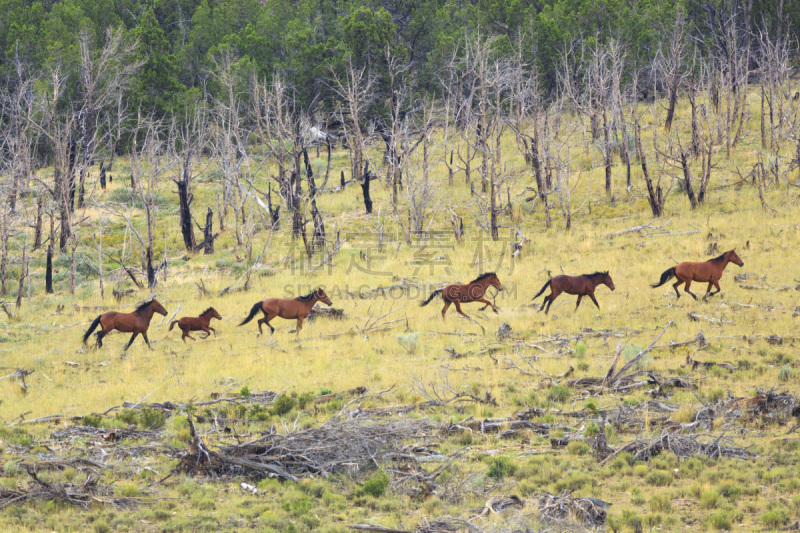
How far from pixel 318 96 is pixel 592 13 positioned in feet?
57.4

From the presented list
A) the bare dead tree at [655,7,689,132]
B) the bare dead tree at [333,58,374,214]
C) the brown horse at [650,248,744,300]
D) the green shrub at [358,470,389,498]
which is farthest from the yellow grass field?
the bare dead tree at [655,7,689,132]

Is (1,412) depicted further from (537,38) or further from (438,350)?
(537,38)

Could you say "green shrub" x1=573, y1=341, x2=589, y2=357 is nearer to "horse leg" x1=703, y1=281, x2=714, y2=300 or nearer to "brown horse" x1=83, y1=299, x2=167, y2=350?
"horse leg" x1=703, y1=281, x2=714, y2=300

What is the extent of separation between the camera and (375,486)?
852cm

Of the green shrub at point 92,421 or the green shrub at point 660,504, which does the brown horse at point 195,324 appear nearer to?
the green shrub at point 92,421

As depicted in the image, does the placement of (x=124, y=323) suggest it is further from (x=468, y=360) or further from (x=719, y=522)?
(x=719, y=522)

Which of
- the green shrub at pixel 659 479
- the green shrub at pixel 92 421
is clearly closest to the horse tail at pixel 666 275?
the green shrub at pixel 659 479

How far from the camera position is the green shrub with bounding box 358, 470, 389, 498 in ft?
27.9

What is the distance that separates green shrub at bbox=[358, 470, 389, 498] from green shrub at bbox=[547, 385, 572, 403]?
4.13m

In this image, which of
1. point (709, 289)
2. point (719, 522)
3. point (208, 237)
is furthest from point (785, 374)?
point (208, 237)

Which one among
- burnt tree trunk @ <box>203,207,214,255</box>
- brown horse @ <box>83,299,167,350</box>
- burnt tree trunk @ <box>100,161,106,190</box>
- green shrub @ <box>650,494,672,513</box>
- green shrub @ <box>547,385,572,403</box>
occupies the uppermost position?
burnt tree trunk @ <box>100,161,106,190</box>

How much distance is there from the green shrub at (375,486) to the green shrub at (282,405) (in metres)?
3.40

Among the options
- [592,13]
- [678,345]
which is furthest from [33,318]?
[592,13]

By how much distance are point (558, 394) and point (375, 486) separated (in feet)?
14.7
